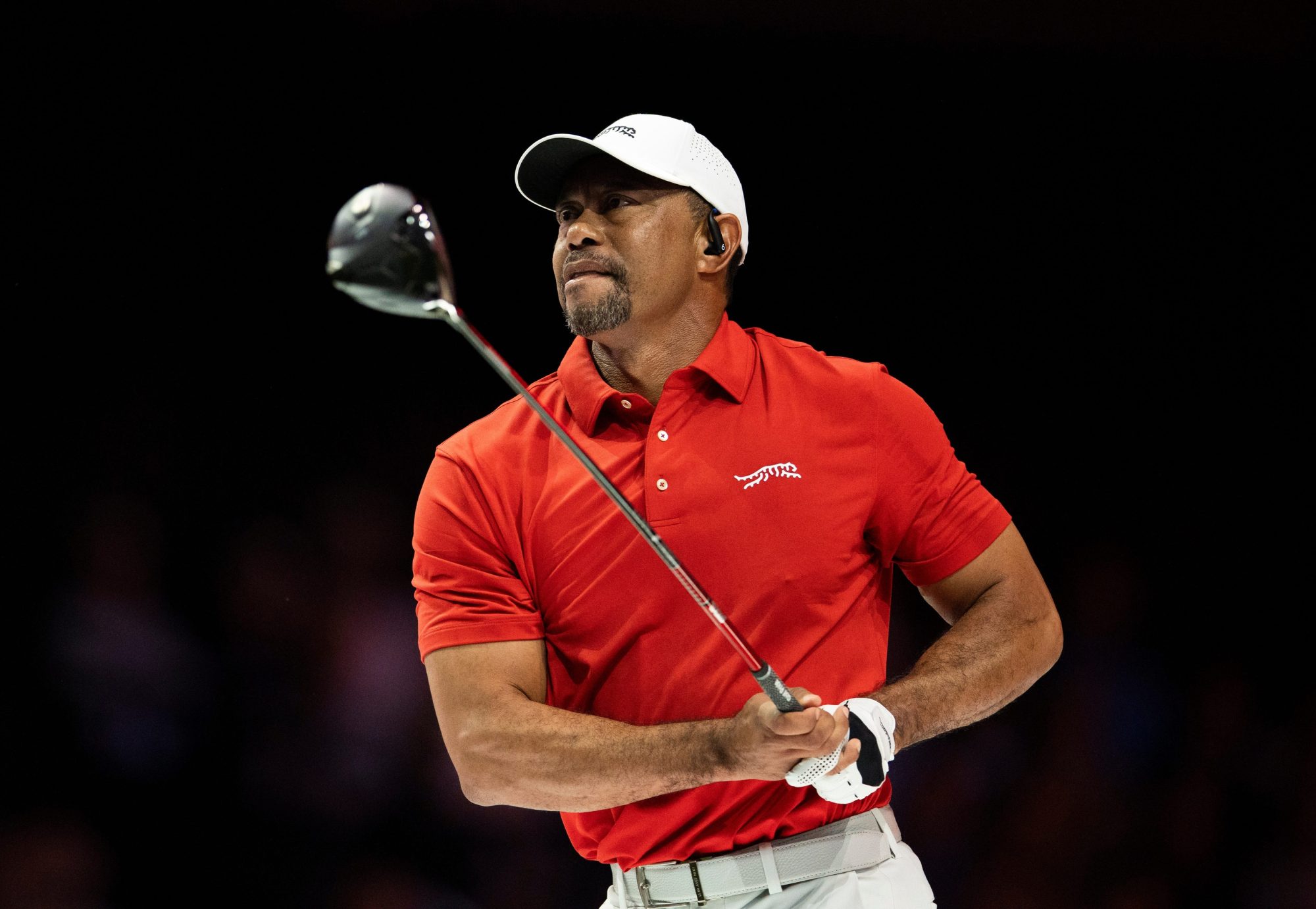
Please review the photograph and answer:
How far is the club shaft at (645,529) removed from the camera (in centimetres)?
133

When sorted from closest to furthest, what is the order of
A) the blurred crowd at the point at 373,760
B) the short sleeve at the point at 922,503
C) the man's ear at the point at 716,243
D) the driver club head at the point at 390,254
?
the driver club head at the point at 390,254, the short sleeve at the point at 922,503, the man's ear at the point at 716,243, the blurred crowd at the point at 373,760

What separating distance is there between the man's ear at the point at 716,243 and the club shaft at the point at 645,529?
23.5 inches

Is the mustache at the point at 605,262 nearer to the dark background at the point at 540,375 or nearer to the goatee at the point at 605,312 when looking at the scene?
the goatee at the point at 605,312

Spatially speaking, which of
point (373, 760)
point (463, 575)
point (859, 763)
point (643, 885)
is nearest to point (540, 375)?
point (373, 760)

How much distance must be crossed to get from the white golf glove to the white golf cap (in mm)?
795

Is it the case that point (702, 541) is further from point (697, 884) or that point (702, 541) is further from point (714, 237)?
point (714, 237)

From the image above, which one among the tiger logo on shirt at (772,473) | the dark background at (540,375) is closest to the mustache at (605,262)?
the tiger logo on shirt at (772,473)

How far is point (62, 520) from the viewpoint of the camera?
254 cm

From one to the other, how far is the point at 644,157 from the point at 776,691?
2.72ft

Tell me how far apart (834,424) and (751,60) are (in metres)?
1.42

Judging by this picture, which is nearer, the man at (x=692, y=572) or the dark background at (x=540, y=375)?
the man at (x=692, y=572)

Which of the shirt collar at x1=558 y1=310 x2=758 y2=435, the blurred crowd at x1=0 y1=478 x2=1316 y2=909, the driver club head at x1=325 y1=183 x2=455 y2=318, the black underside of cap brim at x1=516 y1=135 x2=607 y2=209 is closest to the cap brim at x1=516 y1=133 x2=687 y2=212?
the black underside of cap brim at x1=516 y1=135 x2=607 y2=209

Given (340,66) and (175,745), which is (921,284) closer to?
(340,66)

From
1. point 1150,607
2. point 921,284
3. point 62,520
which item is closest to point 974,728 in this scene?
point 1150,607
